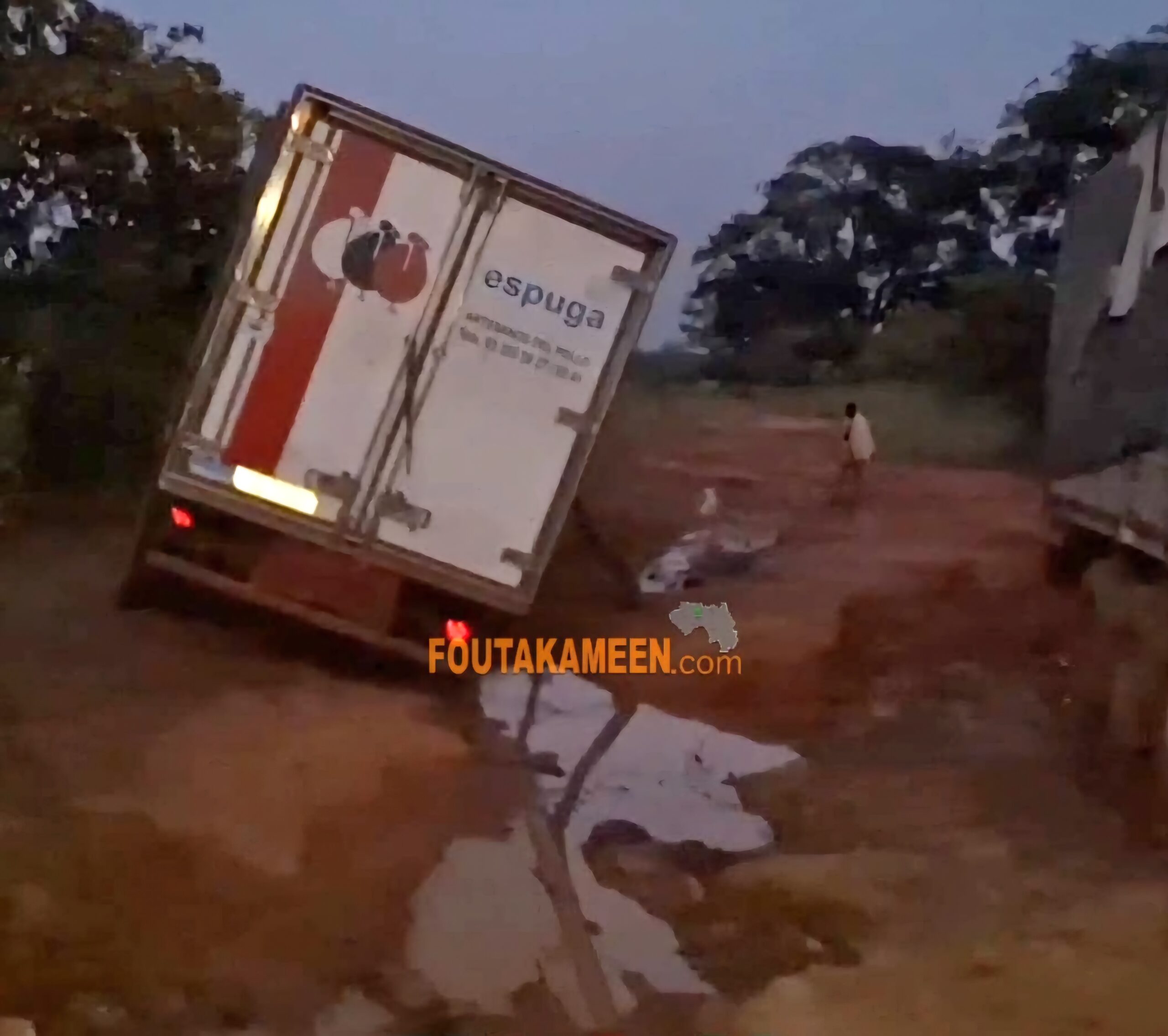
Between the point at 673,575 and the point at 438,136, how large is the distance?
4.16 ft

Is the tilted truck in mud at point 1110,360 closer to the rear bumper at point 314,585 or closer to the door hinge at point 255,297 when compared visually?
the rear bumper at point 314,585

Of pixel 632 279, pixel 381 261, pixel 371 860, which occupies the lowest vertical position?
pixel 371 860

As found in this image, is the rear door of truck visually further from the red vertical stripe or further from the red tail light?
the red tail light

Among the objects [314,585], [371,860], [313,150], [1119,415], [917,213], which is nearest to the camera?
[371,860]

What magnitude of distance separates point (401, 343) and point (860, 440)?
1249 mm

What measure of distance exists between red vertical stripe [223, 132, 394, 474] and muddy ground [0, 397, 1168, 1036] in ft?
2.01

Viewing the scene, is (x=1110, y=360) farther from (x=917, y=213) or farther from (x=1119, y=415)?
(x=917, y=213)

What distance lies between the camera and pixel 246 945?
2.57 m

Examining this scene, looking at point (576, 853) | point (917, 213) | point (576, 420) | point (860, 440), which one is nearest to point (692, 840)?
point (576, 853)

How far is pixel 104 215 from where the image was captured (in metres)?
3.18

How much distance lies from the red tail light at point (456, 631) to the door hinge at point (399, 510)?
0.90ft

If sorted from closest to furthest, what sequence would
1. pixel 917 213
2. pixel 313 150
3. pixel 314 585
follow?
pixel 313 150, pixel 314 585, pixel 917 213

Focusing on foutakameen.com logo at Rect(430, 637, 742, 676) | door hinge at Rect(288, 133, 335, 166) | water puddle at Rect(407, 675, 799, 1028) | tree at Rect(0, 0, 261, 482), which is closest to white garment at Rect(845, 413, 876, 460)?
foutakameen.com logo at Rect(430, 637, 742, 676)

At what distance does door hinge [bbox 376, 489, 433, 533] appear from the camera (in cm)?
295
